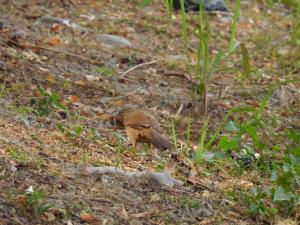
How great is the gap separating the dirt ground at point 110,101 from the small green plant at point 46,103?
14 millimetres

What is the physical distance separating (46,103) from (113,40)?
2.11 meters

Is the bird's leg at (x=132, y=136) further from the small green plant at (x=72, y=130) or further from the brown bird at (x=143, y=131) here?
the small green plant at (x=72, y=130)

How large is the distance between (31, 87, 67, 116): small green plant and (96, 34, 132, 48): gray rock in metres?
1.93

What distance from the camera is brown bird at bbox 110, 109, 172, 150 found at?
13.1ft

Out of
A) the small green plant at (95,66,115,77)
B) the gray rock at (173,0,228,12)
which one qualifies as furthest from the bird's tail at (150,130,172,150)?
the gray rock at (173,0,228,12)

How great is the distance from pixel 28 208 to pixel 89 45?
353 cm

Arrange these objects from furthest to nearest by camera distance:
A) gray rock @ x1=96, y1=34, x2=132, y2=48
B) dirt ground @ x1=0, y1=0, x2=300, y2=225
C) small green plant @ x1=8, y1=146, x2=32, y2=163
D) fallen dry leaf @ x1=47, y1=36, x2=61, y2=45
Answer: gray rock @ x1=96, y1=34, x2=132, y2=48, fallen dry leaf @ x1=47, y1=36, x2=61, y2=45, small green plant @ x1=8, y1=146, x2=32, y2=163, dirt ground @ x1=0, y1=0, x2=300, y2=225

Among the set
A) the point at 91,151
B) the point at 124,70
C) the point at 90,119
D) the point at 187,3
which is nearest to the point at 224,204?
the point at 91,151

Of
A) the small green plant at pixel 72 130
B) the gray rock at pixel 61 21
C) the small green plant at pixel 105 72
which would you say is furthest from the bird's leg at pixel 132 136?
the gray rock at pixel 61 21

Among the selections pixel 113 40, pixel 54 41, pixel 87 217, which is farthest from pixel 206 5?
pixel 87 217

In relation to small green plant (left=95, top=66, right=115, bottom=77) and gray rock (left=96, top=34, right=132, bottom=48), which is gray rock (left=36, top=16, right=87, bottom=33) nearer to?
gray rock (left=96, top=34, right=132, bottom=48)

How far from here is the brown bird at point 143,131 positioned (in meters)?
3.99

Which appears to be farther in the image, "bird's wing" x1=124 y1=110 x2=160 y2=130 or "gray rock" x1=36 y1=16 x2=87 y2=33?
"gray rock" x1=36 y1=16 x2=87 y2=33

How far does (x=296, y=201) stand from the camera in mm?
3328
